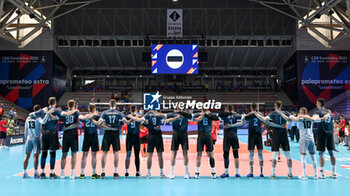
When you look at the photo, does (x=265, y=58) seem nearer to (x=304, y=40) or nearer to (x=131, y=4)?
(x=304, y=40)

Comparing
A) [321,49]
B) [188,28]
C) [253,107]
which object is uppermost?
[188,28]

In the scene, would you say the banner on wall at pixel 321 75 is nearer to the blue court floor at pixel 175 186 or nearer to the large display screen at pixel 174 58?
the large display screen at pixel 174 58

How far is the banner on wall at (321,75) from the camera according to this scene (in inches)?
1257

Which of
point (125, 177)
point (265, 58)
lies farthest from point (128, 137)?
point (265, 58)

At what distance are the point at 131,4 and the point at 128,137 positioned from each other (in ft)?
95.8

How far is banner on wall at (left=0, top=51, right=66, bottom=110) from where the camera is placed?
32.5m

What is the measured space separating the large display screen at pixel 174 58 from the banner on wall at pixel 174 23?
1.72m

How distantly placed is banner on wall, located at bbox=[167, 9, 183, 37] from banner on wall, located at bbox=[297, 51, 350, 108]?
17009 millimetres

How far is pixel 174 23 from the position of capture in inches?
1020

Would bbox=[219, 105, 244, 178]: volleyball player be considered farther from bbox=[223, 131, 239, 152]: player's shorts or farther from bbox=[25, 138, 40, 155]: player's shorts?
bbox=[25, 138, 40, 155]: player's shorts

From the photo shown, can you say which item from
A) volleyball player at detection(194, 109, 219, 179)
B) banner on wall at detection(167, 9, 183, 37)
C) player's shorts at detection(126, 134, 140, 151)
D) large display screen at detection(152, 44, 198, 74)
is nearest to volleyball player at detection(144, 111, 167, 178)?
player's shorts at detection(126, 134, 140, 151)

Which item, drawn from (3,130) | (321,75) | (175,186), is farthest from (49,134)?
(321,75)

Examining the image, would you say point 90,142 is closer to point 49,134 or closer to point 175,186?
point 49,134

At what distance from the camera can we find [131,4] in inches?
1334
